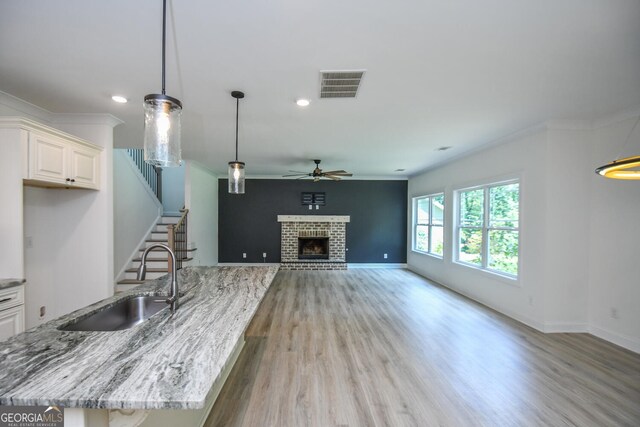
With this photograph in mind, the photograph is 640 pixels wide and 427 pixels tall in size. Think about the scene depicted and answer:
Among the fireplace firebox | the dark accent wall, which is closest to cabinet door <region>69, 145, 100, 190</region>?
the dark accent wall

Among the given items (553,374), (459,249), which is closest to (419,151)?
(459,249)

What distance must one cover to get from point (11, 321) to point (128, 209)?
3.24m

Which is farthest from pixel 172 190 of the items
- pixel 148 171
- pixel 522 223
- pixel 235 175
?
pixel 522 223

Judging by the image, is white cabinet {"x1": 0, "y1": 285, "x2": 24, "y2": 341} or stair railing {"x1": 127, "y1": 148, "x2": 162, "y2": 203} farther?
stair railing {"x1": 127, "y1": 148, "x2": 162, "y2": 203}

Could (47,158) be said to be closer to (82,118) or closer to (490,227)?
(82,118)

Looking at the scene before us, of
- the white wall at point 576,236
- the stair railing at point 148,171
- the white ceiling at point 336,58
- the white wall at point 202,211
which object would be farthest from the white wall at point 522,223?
the stair railing at point 148,171

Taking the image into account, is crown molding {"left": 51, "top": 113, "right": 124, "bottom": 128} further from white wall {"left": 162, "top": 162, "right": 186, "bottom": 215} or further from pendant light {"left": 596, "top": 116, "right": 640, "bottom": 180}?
pendant light {"left": 596, "top": 116, "right": 640, "bottom": 180}

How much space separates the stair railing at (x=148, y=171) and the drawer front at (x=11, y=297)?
11.4 ft

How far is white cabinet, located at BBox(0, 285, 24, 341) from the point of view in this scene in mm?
2154

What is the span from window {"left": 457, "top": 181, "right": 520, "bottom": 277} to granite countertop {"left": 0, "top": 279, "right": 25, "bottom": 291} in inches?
221

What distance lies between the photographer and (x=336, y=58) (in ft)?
6.70

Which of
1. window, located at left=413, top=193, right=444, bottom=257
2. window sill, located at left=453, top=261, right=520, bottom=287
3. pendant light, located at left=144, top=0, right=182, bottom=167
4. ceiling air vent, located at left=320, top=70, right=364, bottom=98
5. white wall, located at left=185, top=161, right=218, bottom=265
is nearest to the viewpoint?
pendant light, located at left=144, top=0, right=182, bottom=167

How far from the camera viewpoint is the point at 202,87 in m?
2.50

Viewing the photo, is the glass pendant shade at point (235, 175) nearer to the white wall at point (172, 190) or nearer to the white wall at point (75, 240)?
the white wall at point (75, 240)
